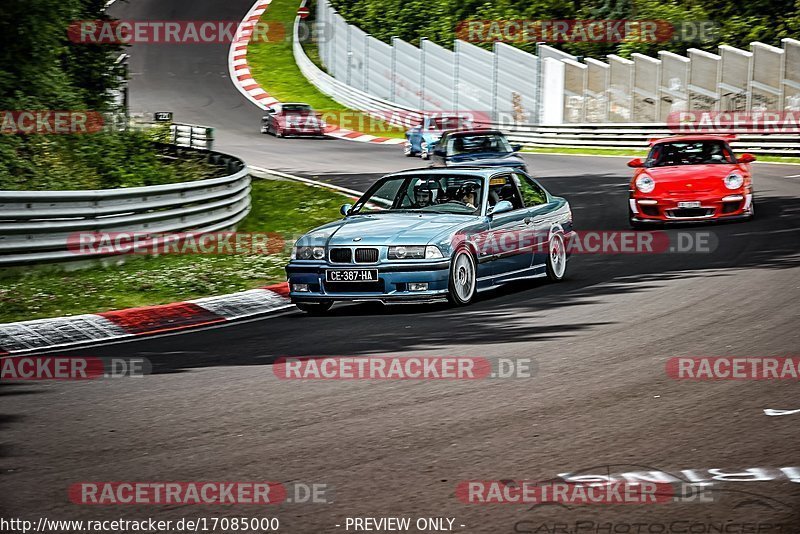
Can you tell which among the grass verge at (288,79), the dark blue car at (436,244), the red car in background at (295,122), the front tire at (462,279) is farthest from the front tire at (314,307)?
the grass verge at (288,79)

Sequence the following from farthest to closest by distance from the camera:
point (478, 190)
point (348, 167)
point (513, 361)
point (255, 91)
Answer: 1. point (255, 91)
2. point (348, 167)
3. point (478, 190)
4. point (513, 361)

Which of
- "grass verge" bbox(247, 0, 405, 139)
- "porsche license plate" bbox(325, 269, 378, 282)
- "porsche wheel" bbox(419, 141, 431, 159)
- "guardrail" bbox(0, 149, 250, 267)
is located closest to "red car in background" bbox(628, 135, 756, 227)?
"guardrail" bbox(0, 149, 250, 267)

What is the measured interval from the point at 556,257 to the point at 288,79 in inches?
1649

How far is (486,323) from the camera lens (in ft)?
33.8

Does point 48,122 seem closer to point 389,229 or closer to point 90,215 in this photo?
point 90,215

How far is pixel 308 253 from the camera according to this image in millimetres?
11469

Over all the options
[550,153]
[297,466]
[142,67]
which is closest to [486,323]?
[297,466]

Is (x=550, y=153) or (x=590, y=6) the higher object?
(x=590, y=6)

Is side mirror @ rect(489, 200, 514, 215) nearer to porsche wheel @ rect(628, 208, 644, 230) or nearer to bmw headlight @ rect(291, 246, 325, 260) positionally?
bmw headlight @ rect(291, 246, 325, 260)

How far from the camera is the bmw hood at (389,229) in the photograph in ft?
36.7

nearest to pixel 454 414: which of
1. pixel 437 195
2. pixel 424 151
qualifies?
pixel 437 195

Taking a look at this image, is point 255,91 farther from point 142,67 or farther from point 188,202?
point 188,202

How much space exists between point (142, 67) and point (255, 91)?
8.21 metres

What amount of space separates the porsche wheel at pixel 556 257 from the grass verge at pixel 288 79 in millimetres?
29185
